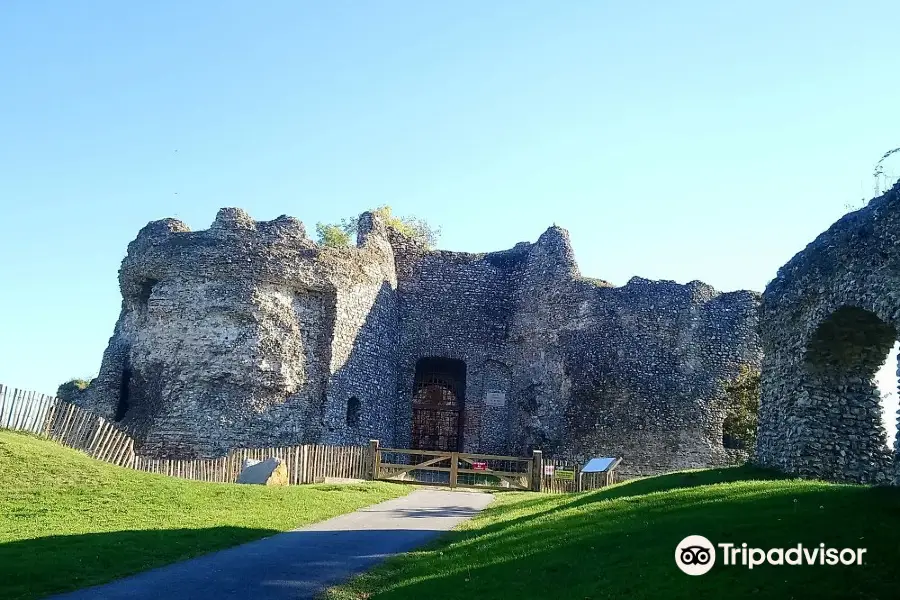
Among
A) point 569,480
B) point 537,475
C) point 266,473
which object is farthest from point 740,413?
point 266,473

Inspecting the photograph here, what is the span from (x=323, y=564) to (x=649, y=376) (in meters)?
20.8

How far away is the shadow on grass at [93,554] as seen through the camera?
813 cm

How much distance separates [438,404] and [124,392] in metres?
12.6

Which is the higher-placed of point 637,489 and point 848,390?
point 848,390

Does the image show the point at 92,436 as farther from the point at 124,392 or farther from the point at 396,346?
the point at 396,346

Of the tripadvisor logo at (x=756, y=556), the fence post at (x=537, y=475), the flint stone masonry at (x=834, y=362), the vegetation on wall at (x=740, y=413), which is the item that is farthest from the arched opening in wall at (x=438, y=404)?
the tripadvisor logo at (x=756, y=556)

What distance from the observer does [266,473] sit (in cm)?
1864

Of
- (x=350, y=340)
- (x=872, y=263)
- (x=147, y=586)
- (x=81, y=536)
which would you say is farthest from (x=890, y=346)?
(x=350, y=340)

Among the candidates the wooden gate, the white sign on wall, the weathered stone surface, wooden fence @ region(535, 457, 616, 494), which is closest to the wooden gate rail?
the wooden gate

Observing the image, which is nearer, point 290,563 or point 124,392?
point 290,563

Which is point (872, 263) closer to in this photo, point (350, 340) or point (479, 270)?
point (350, 340)

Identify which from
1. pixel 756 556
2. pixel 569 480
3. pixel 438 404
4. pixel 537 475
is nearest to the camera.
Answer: pixel 756 556

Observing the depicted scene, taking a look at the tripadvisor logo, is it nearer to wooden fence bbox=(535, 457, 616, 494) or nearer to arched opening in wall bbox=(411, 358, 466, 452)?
wooden fence bbox=(535, 457, 616, 494)

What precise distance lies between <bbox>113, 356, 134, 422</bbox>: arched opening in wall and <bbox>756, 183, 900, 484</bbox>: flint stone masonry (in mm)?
20514
